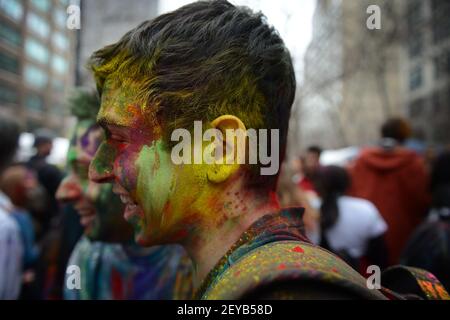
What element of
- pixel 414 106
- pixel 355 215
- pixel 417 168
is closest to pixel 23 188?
pixel 355 215

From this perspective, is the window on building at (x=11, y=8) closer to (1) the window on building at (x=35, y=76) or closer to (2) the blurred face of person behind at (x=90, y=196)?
(2) the blurred face of person behind at (x=90, y=196)

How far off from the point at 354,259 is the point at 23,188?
8.93 feet

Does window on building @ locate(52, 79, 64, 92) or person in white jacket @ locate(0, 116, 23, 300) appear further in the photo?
window on building @ locate(52, 79, 64, 92)

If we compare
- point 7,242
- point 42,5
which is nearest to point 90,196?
point 7,242

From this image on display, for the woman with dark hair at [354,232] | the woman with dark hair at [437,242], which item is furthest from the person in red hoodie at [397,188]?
the woman with dark hair at [437,242]

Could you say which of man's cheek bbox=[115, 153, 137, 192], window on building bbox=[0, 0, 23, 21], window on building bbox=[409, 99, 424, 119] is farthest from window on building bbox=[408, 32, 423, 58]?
window on building bbox=[409, 99, 424, 119]

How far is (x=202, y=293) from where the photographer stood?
1028 millimetres

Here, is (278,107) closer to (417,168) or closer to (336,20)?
(417,168)

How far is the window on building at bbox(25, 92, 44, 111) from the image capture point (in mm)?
37250

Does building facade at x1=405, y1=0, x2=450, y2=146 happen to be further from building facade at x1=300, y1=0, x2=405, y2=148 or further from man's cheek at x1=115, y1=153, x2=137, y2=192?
man's cheek at x1=115, y1=153, x2=137, y2=192

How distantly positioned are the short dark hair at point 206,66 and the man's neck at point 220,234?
23cm

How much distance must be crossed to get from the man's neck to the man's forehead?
1.12ft

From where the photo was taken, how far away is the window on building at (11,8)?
980 cm

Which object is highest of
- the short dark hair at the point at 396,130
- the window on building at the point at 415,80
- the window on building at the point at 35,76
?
the window on building at the point at 35,76
